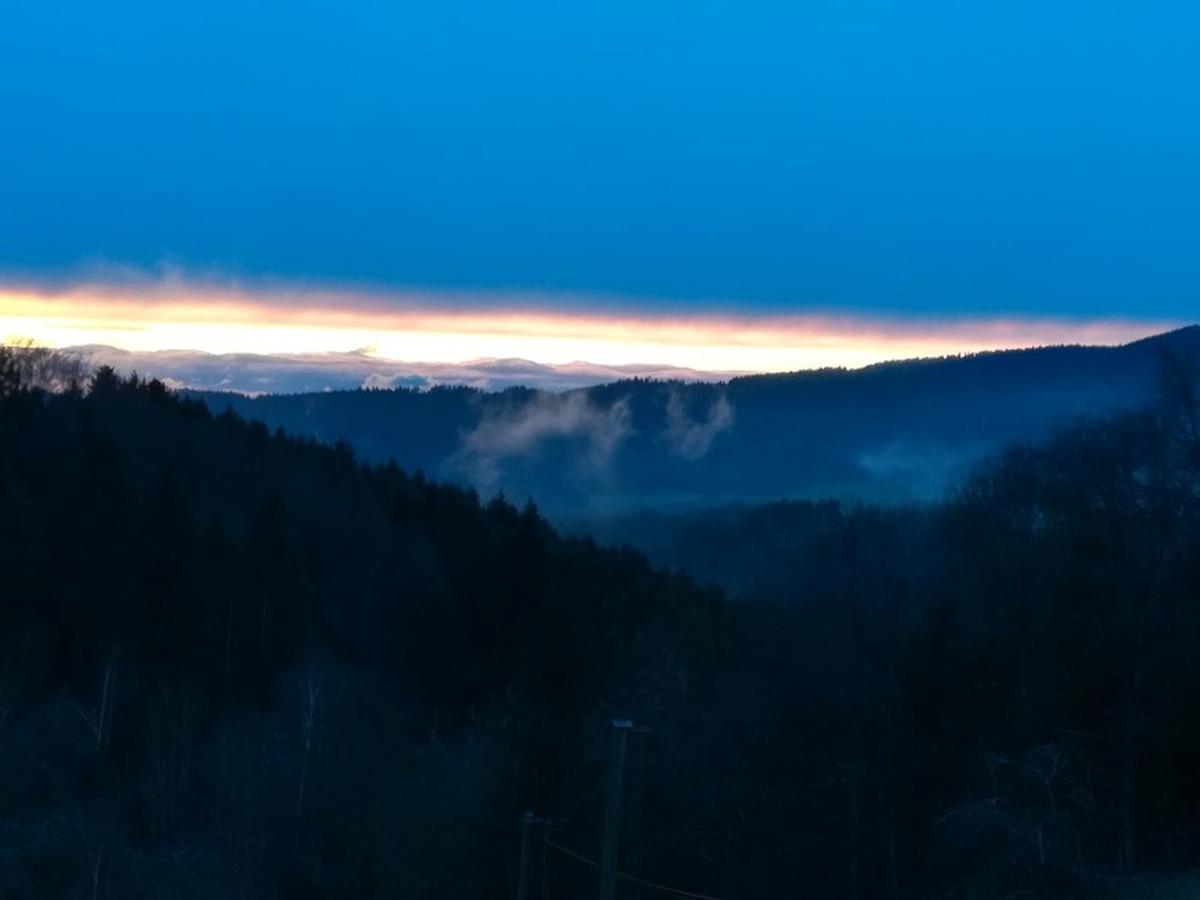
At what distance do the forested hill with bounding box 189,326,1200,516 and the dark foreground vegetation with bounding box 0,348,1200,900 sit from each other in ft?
293

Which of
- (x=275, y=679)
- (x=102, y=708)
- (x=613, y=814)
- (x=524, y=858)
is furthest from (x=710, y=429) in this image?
(x=613, y=814)

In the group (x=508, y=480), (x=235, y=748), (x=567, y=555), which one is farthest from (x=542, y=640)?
(x=508, y=480)

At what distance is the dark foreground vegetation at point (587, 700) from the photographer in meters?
29.3

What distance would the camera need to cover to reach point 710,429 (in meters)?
190

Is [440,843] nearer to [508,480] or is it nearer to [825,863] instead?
[825,863]

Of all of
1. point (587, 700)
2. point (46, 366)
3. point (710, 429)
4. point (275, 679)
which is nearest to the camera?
point (587, 700)

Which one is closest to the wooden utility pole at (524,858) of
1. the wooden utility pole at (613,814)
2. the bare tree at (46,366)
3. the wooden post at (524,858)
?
the wooden post at (524,858)

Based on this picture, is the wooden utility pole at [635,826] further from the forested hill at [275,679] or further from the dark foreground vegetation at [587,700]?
the forested hill at [275,679]

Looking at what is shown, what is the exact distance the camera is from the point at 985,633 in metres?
36.2

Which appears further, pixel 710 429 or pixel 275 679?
pixel 710 429

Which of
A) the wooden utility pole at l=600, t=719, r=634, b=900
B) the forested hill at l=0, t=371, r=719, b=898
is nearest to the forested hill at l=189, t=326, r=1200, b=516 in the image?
the forested hill at l=0, t=371, r=719, b=898

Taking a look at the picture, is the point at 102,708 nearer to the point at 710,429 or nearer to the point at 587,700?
the point at 587,700

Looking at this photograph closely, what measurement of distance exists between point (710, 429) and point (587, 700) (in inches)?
5638

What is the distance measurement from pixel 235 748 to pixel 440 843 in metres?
15.3
